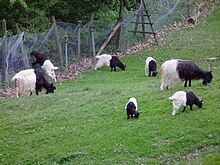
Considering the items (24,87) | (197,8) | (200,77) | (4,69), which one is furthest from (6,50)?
(197,8)

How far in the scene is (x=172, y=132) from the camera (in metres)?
13.8

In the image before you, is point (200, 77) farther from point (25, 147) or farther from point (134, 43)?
point (134, 43)

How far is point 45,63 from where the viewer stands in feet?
84.5

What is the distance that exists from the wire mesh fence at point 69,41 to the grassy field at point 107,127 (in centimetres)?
305

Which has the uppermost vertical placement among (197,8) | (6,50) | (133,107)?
(197,8)

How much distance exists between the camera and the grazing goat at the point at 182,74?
19188mm

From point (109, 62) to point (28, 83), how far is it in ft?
22.4

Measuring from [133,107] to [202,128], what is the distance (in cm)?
273

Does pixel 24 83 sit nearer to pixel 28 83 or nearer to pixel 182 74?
pixel 28 83

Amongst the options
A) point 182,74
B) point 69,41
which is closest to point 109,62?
point 69,41

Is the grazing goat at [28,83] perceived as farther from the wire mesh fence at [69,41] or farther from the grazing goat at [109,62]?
the grazing goat at [109,62]

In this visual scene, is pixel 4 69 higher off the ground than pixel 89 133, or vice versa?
pixel 4 69

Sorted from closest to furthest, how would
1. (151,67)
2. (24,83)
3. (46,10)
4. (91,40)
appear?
(24,83), (151,67), (91,40), (46,10)

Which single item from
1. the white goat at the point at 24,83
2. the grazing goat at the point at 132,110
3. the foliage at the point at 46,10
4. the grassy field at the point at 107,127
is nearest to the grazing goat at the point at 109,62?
the grassy field at the point at 107,127
